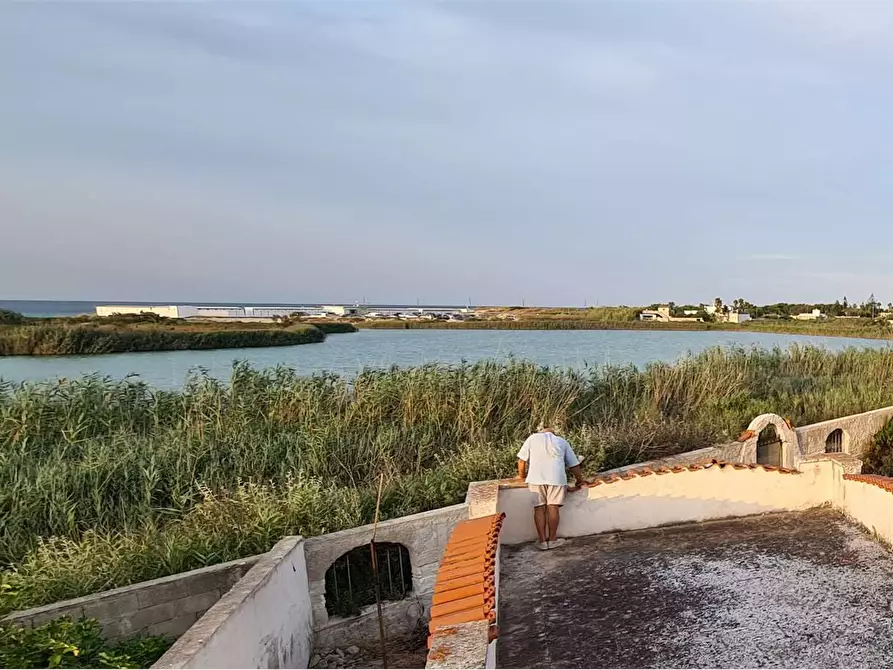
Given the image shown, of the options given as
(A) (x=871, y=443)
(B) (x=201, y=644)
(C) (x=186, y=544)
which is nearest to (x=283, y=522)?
(C) (x=186, y=544)

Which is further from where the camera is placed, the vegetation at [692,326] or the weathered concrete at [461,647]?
the vegetation at [692,326]

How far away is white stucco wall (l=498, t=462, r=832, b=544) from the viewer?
459 centimetres

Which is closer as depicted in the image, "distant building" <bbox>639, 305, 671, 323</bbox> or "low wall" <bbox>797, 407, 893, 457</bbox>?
"low wall" <bbox>797, 407, 893, 457</bbox>

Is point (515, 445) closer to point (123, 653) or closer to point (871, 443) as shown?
point (123, 653)

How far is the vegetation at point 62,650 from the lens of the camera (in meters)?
2.68

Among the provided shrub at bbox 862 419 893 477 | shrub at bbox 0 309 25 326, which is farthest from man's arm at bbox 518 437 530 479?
shrub at bbox 0 309 25 326

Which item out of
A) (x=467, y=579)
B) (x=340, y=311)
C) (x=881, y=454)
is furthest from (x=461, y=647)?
(x=340, y=311)

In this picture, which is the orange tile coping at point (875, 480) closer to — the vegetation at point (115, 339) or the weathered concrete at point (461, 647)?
the weathered concrete at point (461, 647)

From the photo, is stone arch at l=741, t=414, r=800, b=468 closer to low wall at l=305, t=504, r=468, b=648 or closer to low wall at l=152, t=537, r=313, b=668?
low wall at l=305, t=504, r=468, b=648

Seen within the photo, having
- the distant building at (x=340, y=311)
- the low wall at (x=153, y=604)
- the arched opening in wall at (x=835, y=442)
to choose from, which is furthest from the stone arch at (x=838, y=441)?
the distant building at (x=340, y=311)

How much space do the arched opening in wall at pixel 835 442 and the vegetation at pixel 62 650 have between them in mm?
10100

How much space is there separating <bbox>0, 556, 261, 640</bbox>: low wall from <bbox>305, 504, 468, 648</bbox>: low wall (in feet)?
2.01

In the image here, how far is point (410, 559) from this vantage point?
496cm

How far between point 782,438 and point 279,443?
6509 millimetres
